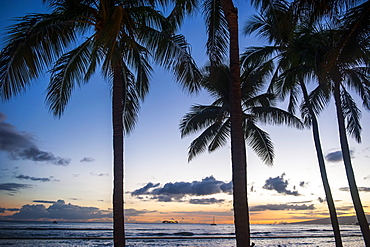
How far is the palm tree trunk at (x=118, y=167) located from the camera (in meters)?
8.39

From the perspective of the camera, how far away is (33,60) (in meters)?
8.37

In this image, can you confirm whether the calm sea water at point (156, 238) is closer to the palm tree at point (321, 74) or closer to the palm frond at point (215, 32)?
the palm tree at point (321, 74)

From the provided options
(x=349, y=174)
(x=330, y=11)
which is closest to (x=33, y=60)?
(x=330, y=11)

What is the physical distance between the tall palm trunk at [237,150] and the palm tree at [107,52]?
189cm

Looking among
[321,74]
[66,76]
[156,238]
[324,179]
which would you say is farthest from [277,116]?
[156,238]

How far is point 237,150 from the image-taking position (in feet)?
24.4

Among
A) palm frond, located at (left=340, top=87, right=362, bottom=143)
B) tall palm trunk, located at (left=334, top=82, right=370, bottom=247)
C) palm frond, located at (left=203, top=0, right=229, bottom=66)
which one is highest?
palm frond, located at (left=203, top=0, right=229, bottom=66)

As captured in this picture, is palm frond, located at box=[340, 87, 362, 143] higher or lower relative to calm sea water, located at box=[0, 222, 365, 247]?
higher

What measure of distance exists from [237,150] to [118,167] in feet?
10.6

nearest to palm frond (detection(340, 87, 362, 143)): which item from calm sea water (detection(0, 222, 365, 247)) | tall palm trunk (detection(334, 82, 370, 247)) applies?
tall palm trunk (detection(334, 82, 370, 247))

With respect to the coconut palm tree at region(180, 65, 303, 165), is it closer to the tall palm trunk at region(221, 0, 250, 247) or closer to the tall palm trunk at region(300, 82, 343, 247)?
the tall palm trunk at region(300, 82, 343, 247)

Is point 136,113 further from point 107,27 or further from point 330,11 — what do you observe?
point 330,11

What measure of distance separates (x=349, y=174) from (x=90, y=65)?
9.49 m

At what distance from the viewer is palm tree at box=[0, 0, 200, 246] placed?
7980mm
